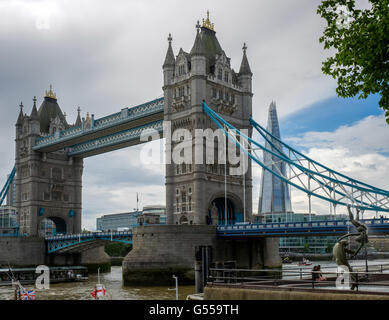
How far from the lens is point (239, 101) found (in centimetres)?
5731

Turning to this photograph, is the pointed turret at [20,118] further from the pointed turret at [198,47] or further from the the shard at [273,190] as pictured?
the the shard at [273,190]

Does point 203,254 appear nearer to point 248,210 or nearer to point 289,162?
point 289,162

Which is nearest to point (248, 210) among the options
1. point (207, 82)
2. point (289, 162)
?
point (289, 162)

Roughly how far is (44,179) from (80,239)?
15524 millimetres

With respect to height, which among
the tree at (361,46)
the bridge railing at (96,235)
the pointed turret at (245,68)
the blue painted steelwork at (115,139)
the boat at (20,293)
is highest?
the pointed turret at (245,68)

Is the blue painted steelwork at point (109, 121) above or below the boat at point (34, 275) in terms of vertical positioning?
above

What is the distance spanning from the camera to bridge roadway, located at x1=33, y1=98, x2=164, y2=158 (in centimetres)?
5809

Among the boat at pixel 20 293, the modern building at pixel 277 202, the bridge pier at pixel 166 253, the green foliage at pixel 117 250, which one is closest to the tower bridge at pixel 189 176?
the bridge pier at pixel 166 253

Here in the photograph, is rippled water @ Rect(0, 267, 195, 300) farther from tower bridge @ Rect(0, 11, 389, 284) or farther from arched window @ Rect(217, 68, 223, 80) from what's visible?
arched window @ Rect(217, 68, 223, 80)

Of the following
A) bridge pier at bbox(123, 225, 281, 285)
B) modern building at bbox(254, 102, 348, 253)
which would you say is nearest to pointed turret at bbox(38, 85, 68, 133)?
bridge pier at bbox(123, 225, 281, 285)

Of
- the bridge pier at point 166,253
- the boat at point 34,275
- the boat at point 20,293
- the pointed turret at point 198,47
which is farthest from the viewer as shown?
the pointed turret at point 198,47

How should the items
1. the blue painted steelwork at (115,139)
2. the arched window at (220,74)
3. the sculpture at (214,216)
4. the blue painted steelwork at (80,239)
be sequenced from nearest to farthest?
the sculpture at (214,216) → the arched window at (220,74) → the blue painted steelwork at (80,239) → the blue painted steelwork at (115,139)

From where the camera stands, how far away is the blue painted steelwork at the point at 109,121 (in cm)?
5744

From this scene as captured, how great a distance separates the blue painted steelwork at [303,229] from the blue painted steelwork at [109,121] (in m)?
16.9
